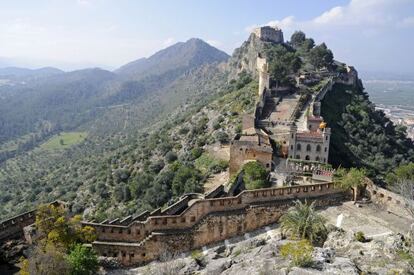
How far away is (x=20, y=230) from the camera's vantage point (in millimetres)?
24688

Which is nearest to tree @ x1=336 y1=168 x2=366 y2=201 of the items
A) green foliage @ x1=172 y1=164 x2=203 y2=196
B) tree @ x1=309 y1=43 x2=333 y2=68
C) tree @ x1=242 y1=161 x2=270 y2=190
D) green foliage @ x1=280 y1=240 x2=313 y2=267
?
tree @ x1=242 y1=161 x2=270 y2=190

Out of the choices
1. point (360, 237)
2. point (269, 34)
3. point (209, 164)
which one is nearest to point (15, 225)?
point (360, 237)

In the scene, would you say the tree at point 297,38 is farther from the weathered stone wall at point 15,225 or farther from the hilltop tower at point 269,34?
the weathered stone wall at point 15,225

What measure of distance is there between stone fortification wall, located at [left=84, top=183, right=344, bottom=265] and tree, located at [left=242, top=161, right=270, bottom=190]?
527cm

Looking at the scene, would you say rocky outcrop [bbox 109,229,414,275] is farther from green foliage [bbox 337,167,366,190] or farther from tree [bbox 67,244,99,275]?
green foliage [bbox 337,167,366,190]

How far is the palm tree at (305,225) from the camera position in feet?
68.5

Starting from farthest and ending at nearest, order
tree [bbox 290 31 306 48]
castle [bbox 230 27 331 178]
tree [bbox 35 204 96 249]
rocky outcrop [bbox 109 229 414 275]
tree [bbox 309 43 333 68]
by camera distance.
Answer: tree [bbox 290 31 306 48] < tree [bbox 309 43 333 68] < castle [bbox 230 27 331 178] < tree [bbox 35 204 96 249] < rocky outcrop [bbox 109 229 414 275]

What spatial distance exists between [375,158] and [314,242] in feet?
122

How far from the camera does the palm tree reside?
20875 millimetres

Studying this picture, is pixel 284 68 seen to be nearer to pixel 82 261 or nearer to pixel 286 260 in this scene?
pixel 286 260

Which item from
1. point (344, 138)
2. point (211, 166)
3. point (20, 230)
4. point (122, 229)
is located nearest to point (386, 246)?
point (122, 229)

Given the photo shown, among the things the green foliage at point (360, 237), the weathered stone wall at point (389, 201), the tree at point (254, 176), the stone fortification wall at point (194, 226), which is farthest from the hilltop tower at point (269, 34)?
the green foliage at point (360, 237)

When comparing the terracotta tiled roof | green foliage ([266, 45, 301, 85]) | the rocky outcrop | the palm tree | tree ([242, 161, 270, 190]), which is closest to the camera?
the rocky outcrop

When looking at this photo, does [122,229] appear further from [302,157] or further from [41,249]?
[302,157]
